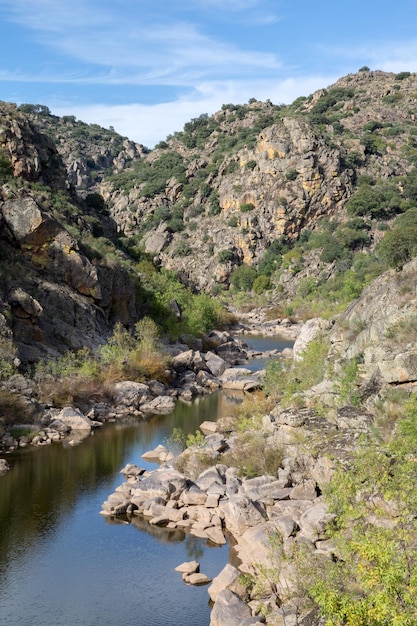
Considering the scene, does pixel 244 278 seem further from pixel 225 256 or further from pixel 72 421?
pixel 72 421

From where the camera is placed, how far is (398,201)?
355ft

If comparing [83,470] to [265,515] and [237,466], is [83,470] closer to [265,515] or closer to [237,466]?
[237,466]

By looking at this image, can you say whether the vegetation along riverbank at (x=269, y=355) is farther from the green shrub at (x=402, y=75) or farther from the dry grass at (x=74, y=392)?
the green shrub at (x=402, y=75)

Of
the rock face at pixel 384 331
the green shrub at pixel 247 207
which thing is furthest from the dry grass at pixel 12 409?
the green shrub at pixel 247 207

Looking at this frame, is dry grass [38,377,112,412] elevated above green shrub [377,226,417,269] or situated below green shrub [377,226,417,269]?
below

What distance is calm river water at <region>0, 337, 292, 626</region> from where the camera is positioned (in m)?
18.7

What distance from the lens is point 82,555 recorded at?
22438 mm

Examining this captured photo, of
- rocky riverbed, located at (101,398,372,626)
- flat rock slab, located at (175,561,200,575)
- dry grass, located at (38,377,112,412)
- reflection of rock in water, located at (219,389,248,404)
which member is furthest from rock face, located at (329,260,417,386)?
dry grass, located at (38,377,112,412)

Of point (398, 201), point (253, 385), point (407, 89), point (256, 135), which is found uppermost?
point (407, 89)

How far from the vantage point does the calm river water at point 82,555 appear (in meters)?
18.7

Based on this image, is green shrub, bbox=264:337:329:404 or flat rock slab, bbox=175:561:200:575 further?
green shrub, bbox=264:337:329:404

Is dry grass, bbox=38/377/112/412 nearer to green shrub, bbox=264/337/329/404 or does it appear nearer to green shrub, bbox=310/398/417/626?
green shrub, bbox=264/337/329/404

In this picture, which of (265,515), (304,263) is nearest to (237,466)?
(265,515)

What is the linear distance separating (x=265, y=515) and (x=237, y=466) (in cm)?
528
